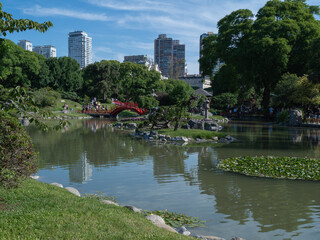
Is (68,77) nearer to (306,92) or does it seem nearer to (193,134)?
(306,92)

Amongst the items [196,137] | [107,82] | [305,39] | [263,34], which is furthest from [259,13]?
[107,82]

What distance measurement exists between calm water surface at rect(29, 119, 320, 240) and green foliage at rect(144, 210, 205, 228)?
22cm

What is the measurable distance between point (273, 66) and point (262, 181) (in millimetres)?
29763

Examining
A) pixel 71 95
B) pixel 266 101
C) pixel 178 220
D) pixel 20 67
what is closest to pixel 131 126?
pixel 266 101

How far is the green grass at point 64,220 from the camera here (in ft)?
14.1

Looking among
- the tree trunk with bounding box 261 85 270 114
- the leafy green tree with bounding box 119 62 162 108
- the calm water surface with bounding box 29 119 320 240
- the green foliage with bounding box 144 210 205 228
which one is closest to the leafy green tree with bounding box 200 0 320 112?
the tree trunk with bounding box 261 85 270 114

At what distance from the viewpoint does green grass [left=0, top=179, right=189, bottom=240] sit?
169 inches

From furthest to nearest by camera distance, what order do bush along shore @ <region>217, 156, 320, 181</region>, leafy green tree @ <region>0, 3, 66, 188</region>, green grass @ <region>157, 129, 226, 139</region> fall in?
green grass @ <region>157, 129, 226, 139</region> → bush along shore @ <region>217, 156, 320, 181</region> → leafy green tree @ <region>0, 3, 66, 188</region>

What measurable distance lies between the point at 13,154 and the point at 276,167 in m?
8.23

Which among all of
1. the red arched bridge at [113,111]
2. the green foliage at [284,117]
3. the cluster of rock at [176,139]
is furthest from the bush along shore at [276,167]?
the red arched bridge at [113,111]

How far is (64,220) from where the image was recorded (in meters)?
4.76

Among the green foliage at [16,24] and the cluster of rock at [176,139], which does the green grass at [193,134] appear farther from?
the green foliage at [16,24]

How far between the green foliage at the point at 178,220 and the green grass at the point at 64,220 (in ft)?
2.89

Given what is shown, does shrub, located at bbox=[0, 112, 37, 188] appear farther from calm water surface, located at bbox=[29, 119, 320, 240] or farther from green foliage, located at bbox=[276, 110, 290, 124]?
green foliage, located at bbox=[276, 110, 290, 124]
